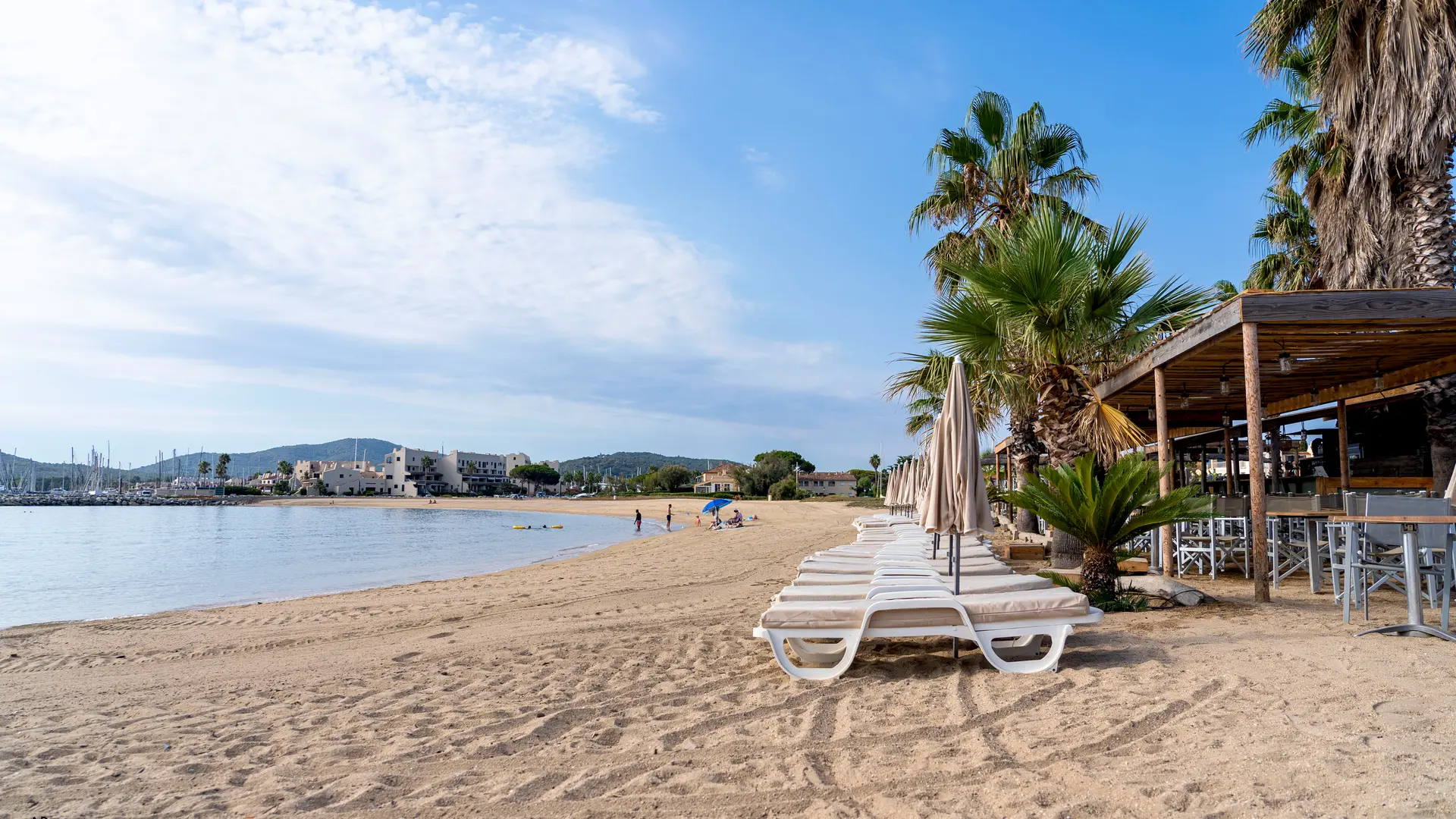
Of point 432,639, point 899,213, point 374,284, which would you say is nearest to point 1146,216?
point 899,213

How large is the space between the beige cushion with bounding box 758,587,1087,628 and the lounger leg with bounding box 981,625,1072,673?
0.21ft

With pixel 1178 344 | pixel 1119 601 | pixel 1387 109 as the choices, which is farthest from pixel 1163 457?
pixel 1387 109

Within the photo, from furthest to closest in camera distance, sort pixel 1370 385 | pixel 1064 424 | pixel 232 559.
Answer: pixel 232 559
pixel 1370 385
pixel 1064 424

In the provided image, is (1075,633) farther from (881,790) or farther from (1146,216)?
(1146,216)

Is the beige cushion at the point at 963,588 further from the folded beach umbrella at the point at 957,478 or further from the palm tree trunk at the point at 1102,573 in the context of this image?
the palm tree trunk at the point at 1102,573

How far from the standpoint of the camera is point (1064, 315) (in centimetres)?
792

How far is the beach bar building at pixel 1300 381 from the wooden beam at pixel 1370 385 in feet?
0.05

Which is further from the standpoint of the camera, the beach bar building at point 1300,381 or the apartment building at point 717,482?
the apartment building at point 717,482

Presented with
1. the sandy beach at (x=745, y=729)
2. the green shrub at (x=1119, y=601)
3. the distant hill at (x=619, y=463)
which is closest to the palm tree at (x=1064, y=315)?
the green shrub at (x=1119, y=601)

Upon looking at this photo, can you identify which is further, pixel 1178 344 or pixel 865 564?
pixel 1178 344

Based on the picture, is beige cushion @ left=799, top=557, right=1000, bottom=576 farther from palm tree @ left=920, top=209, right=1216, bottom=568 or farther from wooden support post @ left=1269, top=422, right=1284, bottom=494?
wooden support post @ left=1269, top=422, right=1284, bottom=494

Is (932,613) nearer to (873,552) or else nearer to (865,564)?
(865,564)

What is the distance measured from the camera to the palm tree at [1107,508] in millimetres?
6031

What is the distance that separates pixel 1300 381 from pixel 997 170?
565cm
